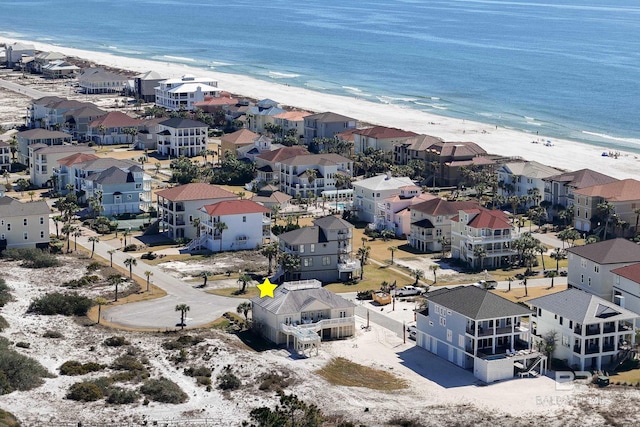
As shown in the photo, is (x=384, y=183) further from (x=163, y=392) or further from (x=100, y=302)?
(x=163, y=392)

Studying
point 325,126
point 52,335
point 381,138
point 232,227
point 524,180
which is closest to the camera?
point 52,335

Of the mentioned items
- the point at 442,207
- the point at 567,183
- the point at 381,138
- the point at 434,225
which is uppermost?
the point at 381,138

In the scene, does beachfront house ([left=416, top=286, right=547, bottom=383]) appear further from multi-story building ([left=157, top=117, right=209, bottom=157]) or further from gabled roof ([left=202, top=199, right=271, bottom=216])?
multi-story building ([left=157, top=117, right=209, bottom=157])

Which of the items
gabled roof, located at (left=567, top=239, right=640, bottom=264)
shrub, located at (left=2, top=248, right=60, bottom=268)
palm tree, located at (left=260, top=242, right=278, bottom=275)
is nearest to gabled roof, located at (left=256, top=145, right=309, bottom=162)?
palm tree, located at (left=260, top=242, right=278, bottom=275)

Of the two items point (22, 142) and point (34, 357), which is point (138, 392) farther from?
point (22, 142)

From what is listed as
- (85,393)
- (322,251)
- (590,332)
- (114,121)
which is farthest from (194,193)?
(114,121)

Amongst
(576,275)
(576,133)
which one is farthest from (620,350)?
(576,133)
